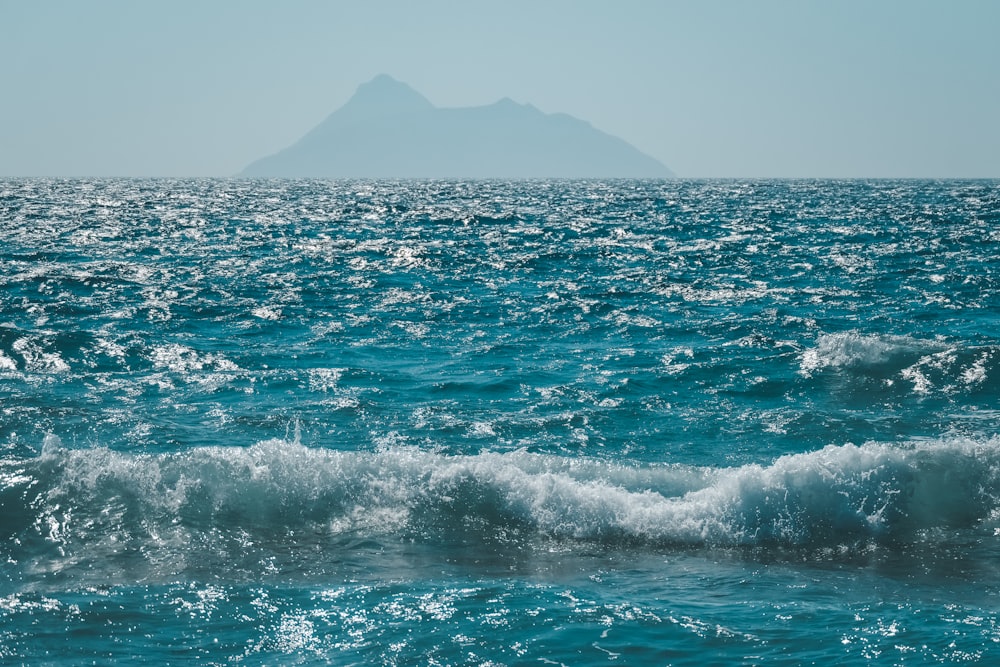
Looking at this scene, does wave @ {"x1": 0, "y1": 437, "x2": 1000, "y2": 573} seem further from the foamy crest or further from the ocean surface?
the foamy crest

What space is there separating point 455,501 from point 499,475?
2.39 ft

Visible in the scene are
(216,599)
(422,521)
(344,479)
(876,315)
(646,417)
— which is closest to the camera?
(216,599)

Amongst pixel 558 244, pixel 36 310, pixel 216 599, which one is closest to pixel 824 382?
pixel 216 599

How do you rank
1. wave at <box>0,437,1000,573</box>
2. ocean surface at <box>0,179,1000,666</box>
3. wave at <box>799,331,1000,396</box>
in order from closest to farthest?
ocean surface at <box>0,179,1000,666</box> → wave at <box>0,437,1000,573</box> → wave at <box>799,331,1000,396</box>

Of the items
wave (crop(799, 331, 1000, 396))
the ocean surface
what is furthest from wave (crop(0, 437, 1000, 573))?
wave (crop(799, 331, 1000, 396))

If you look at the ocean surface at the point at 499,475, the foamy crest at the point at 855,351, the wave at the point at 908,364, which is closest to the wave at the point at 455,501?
the ocean surface at the point at 499,475

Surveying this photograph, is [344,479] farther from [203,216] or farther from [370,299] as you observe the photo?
[203,216]

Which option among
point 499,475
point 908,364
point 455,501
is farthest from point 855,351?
point 455,501

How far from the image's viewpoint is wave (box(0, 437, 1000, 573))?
38.2 feet

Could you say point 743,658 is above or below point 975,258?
below

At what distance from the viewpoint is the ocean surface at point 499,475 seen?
885 centimetres

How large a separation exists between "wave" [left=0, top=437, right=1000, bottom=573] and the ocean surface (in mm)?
46

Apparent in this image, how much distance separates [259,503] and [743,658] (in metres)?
6.95

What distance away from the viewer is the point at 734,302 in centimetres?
2905
